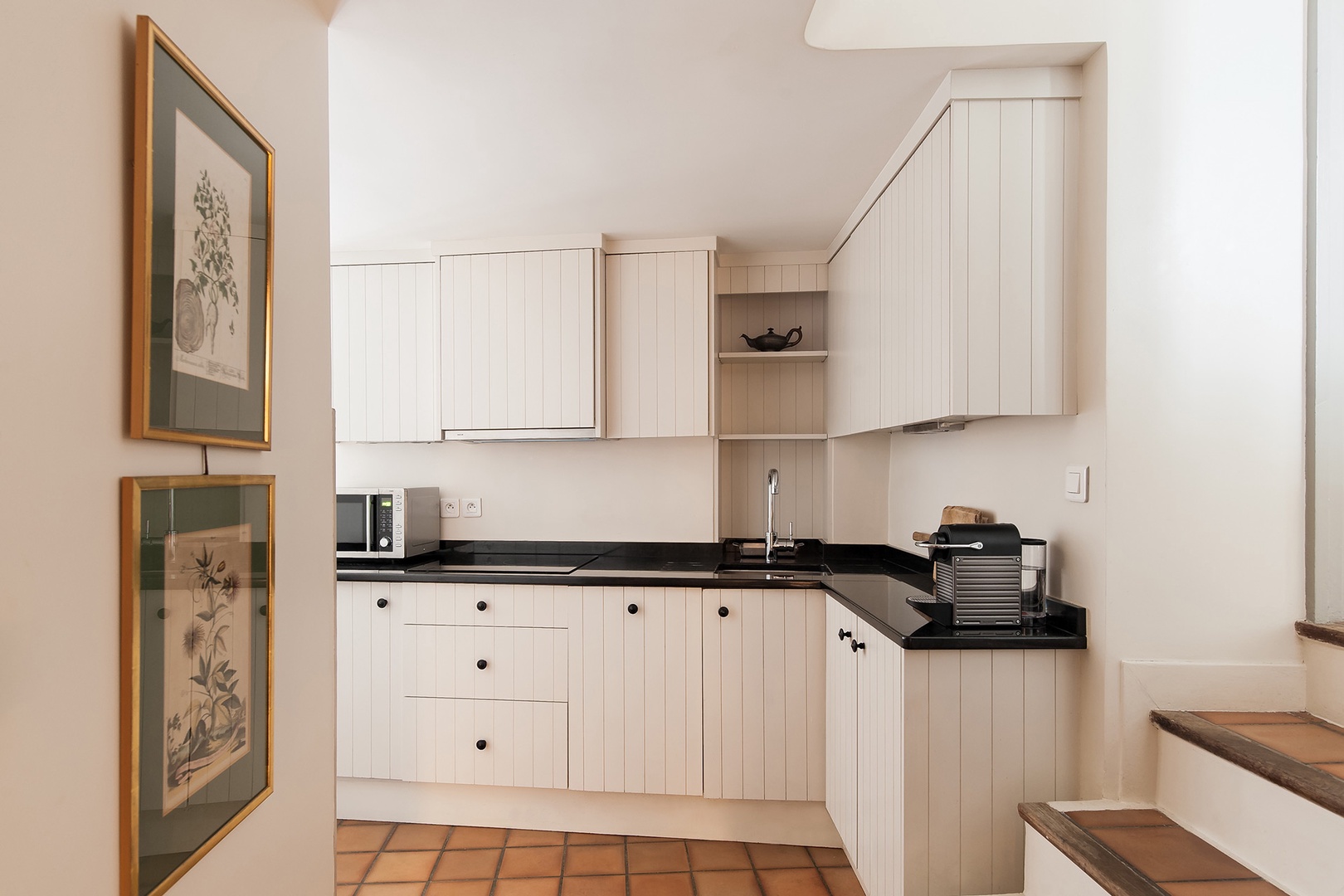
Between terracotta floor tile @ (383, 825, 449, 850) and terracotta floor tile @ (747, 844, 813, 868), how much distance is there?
3.97 ft

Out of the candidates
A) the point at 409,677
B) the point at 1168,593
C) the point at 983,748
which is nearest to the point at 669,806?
the point at 409,677

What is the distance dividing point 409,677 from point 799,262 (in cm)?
257

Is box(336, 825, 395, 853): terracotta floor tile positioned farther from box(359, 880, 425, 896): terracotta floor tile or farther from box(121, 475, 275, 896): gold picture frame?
box(121, 475, 275, 896): gold picture frame

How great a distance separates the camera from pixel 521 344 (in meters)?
3.15

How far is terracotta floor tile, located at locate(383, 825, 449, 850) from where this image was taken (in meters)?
2.69

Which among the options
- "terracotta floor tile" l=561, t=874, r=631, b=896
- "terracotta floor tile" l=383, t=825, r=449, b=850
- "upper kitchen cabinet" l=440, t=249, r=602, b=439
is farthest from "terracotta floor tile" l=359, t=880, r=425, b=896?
"upper kitchen cabinet" l=440, t=249, r=602, b=439

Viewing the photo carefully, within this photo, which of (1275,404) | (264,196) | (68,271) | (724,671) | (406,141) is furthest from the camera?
(724,671)

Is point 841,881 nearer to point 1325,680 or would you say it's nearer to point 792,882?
point 792,882

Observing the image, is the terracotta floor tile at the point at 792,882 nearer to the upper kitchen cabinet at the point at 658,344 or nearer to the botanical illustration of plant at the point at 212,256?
the upper kitchen cabinet at the point at 658,344

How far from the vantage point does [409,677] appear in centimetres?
283

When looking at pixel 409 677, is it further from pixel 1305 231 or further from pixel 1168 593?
pixel 1305 231

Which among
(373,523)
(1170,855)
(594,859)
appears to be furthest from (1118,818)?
(373,523)

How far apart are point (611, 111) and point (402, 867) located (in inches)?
105

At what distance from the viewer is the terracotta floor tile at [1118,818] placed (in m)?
1.56
